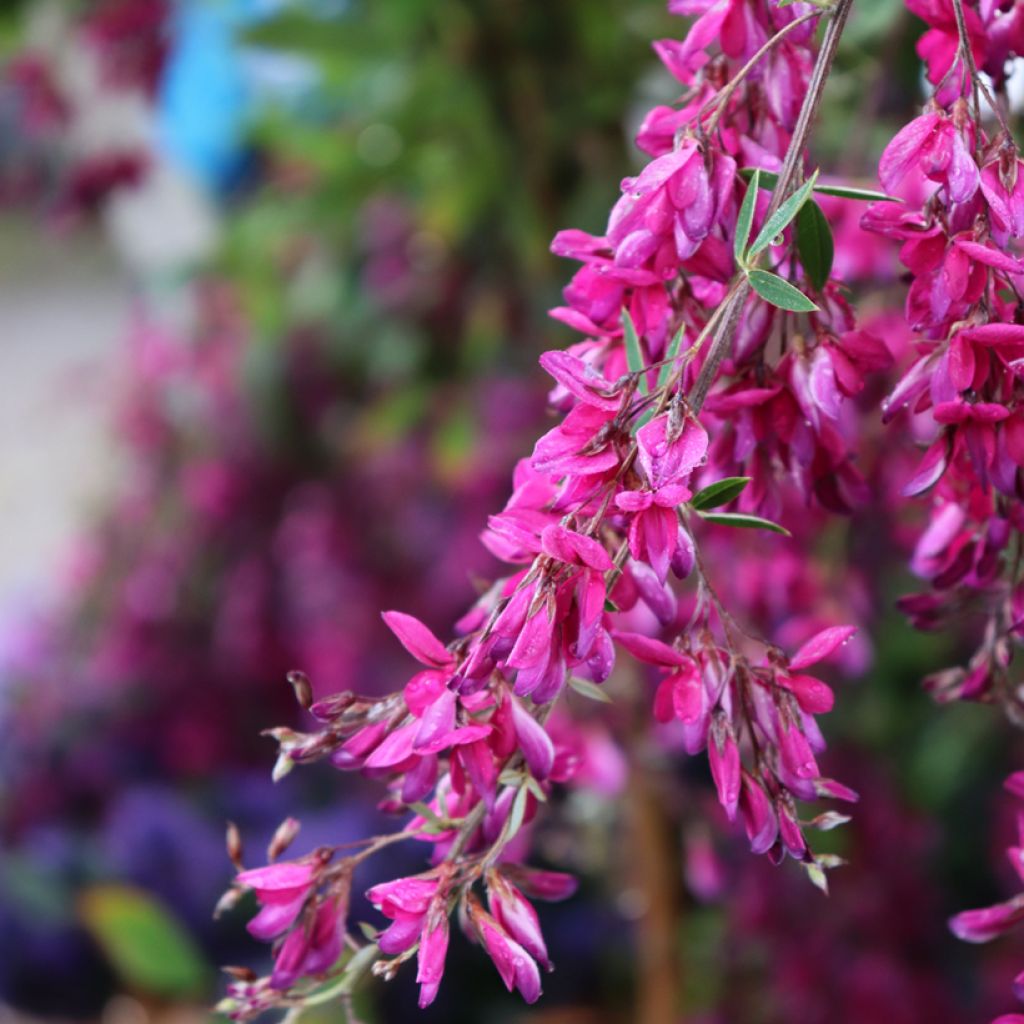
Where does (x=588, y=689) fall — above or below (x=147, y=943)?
above

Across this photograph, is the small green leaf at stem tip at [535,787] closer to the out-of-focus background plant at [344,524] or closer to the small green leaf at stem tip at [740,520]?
the small green leaf at stem tip at [740,520]

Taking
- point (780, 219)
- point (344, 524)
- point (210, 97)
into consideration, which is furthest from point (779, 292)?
point (210, 97)

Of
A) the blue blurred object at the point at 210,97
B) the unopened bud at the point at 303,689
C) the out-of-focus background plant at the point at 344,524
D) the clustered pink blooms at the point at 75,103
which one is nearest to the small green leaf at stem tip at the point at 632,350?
the unopened bud at the point at 303,689

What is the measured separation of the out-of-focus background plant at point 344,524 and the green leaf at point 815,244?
191 millimetres

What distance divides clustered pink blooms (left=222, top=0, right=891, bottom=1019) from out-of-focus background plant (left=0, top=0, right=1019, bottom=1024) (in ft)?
0.64

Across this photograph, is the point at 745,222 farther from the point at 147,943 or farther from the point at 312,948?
the point at 147,943

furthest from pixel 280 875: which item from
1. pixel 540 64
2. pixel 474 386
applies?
pixel 474 386

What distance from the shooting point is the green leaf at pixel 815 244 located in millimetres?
279

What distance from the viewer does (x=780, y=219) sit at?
0.25 metres

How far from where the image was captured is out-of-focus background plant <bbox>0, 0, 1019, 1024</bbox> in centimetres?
85

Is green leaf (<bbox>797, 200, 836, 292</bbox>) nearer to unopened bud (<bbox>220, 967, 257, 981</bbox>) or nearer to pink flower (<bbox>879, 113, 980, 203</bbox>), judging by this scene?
pink flower (<bbox>879, 113, 980, 203</bbox>)

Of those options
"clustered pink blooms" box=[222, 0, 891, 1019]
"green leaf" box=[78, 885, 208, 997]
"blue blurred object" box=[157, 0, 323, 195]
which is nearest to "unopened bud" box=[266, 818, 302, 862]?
"clustered pink blooms" box=[222, 0, 891, 1019]

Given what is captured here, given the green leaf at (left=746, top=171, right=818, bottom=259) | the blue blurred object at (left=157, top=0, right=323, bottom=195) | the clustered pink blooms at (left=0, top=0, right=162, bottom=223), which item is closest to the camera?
the green leaf at (left=746, top=171, right=818, bottom=259)

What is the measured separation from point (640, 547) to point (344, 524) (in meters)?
1.02
